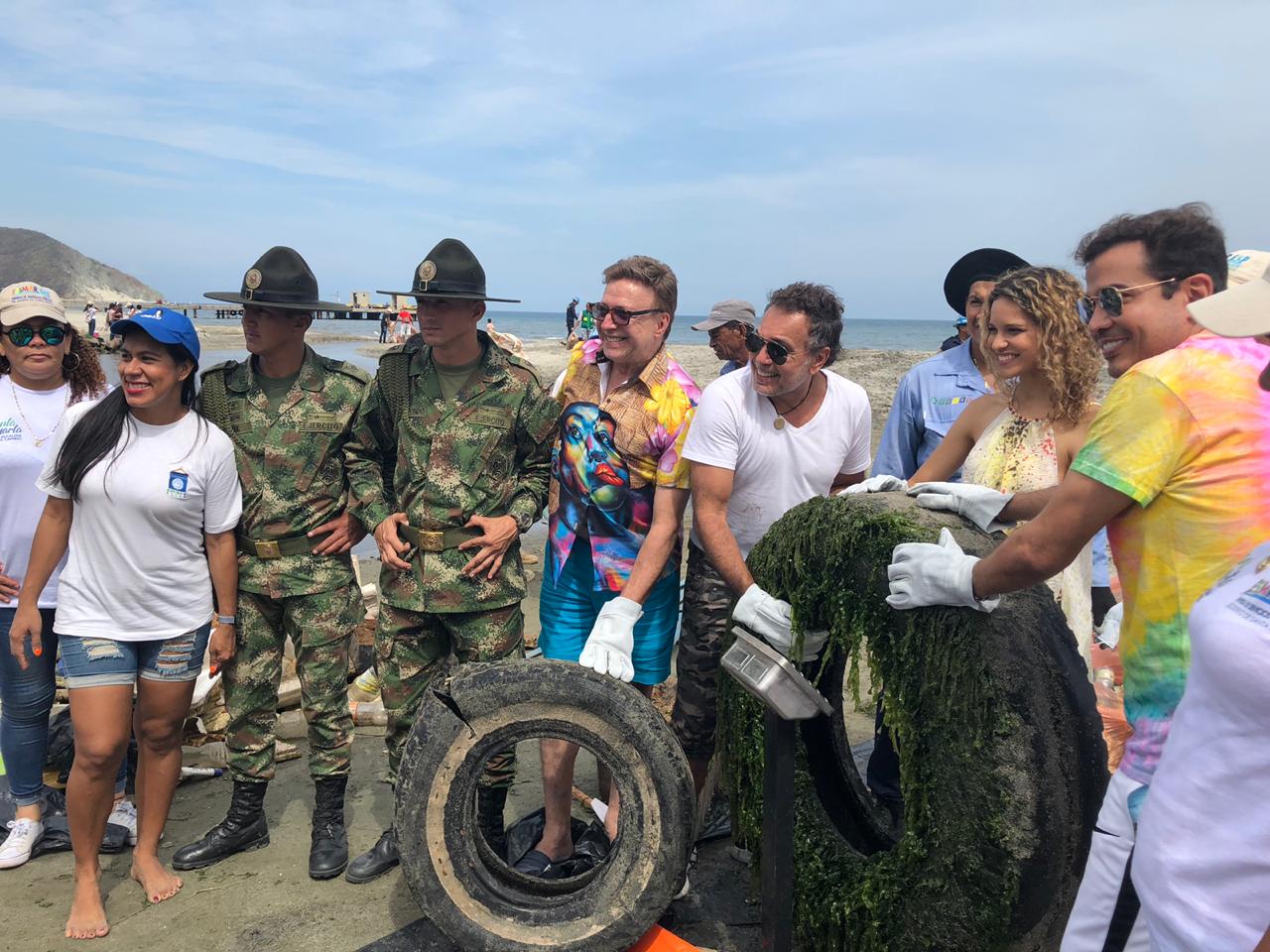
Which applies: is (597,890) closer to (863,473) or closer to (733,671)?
(733,671)

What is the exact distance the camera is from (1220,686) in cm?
139

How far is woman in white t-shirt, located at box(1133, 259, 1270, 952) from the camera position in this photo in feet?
4.42

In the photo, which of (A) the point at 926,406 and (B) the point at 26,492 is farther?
(A) the point at 926,406

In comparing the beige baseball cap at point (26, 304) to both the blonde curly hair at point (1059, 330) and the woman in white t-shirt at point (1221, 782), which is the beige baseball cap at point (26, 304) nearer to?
the blonde curly hair at point (1059, 330)

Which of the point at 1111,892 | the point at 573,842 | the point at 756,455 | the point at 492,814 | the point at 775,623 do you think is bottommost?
the point at 573,842

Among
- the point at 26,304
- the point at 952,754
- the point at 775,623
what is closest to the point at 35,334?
the point at 26,304

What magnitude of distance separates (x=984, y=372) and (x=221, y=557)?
344 centimetres

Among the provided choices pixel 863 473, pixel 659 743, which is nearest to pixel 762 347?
pixel 863 473

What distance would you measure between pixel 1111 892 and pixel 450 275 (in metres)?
2.99

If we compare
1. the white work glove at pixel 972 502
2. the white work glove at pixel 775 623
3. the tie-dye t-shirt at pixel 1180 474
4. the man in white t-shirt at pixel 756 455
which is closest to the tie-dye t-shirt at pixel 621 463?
the man in white t-shirt at pixel 756 455

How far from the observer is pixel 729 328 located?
6.64 metres

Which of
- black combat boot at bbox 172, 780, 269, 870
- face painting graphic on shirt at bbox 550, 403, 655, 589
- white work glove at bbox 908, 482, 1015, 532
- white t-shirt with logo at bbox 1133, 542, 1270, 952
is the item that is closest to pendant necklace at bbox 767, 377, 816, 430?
face painting graphic on shirt at bbox 550, 403, 655, 589

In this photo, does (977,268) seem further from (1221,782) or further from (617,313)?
(1221,782)

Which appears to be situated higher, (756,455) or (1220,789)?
(756,455)
